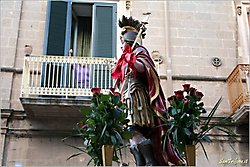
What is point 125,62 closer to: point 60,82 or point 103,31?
point 60,82

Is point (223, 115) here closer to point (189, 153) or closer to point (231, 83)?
point (231, 83)

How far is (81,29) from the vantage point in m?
10.7

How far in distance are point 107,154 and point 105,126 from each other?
306mm

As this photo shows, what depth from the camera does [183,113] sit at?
4.42 metres

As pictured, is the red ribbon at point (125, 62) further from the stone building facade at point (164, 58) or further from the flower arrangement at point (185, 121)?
the stone building facade at point (164, 58)

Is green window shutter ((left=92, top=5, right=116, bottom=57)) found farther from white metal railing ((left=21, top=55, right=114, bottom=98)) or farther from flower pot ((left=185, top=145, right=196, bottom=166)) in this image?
flower pot ((left=185, top=145, right=196, bottom=166))

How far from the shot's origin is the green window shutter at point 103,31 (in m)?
9.81

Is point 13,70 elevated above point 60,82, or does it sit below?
above

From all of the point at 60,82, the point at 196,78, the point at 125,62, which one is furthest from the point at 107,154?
the point at 196,78

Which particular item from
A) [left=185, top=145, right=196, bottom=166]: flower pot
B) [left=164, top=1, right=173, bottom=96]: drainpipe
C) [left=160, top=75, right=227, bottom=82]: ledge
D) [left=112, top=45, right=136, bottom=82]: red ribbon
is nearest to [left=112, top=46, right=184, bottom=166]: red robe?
[left=112, top=45, right=136, bottom=82]: red ribbon

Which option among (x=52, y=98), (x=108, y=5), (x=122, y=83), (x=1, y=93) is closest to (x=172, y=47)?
(x=108, y=5)

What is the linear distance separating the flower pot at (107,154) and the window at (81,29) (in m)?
5.58

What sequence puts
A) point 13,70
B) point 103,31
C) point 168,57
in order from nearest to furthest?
point 13,70
point 168,57
point 103,31

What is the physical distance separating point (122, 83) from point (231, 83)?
5.21m
